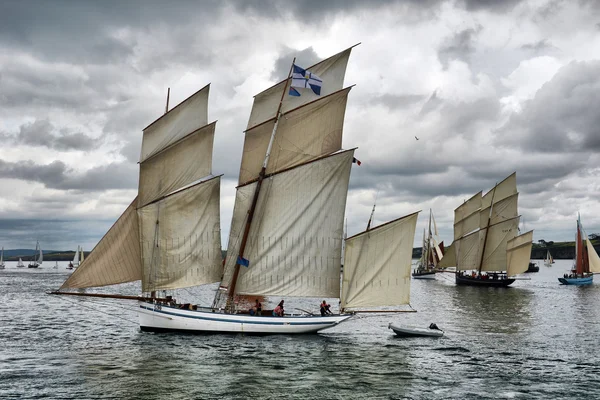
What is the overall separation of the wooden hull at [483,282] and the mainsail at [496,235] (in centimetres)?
248

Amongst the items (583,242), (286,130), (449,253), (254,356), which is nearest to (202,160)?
(286,130)

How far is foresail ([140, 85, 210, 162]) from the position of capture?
49.3 metres

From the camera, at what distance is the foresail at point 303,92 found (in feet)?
168

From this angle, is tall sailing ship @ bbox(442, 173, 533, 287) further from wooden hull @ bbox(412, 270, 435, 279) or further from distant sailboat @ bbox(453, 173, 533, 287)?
wooden hull @ bbox(412, 270, 435, 279)

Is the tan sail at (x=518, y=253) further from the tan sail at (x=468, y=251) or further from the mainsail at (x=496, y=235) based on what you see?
the tan sail at (x=468, y=251)

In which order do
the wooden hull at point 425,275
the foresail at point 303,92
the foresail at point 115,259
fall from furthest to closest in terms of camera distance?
1. the wooden hull at point 425,275
2. the foresail at point 303,92
3. the foresail at point 115,259

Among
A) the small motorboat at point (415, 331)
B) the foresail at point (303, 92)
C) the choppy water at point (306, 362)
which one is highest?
the foresail at point (303, 92)

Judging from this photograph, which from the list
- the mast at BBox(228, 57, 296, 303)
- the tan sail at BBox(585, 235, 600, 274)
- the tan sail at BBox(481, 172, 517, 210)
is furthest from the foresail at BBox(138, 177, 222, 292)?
the tan sail at BBox(585, 235, 600, 274)

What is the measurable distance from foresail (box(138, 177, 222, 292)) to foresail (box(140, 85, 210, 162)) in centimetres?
483

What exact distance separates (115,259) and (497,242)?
9488 cm

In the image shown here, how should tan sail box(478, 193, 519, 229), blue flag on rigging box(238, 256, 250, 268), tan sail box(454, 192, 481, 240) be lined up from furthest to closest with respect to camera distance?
tan sail box(454, 192, 481, 240) < tan sail box(478, 193, 519, 229) < blue flag on rigging box(238, 256, 250, 268)

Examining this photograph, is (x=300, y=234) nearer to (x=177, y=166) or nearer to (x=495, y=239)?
(x=177, y=166)

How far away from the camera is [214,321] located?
153 ft

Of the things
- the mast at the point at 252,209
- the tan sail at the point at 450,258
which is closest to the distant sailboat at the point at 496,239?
the tan sail at the point at 450,258
